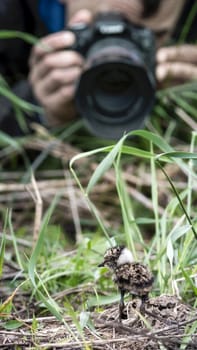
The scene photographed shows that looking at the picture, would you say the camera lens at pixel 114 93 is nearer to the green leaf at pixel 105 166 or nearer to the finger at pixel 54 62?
the finger at pixel 54 62

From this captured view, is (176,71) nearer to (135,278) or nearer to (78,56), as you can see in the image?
(78,56)

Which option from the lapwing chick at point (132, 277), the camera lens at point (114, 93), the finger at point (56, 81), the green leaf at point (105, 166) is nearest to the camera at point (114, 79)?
the camera lens at point (114, 93)

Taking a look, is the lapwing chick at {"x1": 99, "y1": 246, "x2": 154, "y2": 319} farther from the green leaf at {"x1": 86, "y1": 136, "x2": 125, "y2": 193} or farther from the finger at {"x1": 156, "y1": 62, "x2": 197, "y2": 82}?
the finger at {"x1": 156, "y1": 62, "x2": 197, "y2": 82}

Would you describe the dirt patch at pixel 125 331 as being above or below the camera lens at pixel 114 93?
above

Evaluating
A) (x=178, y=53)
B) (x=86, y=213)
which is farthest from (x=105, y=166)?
(x=178, y=53)

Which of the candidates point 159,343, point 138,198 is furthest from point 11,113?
point 159,343

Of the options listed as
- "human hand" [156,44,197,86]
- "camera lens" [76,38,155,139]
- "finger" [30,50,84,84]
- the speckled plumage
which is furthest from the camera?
"human hand" [156,44,197,86]

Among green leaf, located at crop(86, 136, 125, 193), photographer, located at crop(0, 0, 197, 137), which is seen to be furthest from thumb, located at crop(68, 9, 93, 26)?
green leaf, located at crop(86, 136, 125, 193)
